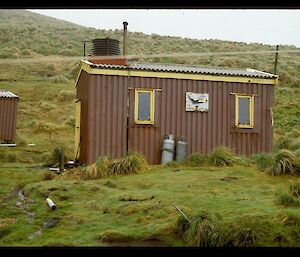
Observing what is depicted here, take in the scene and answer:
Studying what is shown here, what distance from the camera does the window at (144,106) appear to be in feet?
41.6

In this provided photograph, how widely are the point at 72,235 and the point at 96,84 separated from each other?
22.6ft

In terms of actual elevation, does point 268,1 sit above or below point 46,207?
above

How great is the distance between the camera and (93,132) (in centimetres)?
1230

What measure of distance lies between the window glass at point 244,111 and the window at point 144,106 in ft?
8.70

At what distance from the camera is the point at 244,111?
13.7m

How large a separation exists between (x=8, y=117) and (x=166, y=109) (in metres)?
8.96

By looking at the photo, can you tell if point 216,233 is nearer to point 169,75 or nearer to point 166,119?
point 166,119

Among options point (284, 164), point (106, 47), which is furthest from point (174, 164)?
point (106, 47)

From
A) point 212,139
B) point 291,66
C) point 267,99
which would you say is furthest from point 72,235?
point 291,66

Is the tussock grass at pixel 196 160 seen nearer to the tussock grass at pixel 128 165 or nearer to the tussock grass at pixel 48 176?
the tussock grass at pixel 128 165

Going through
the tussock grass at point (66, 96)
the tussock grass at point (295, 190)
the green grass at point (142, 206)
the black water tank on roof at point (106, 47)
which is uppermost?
the black water tank on roof at point (106, 47)

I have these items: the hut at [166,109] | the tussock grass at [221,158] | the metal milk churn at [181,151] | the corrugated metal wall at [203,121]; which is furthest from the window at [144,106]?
the tussock grass at [221,158]

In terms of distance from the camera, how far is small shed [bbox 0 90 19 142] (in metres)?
19.0
